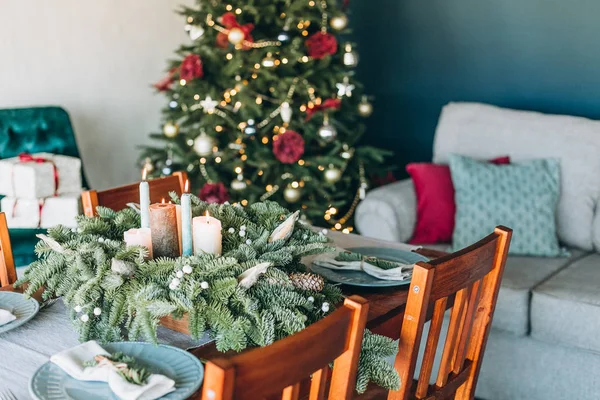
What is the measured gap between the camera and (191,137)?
346 centimetres

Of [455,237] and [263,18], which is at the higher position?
[263,18]

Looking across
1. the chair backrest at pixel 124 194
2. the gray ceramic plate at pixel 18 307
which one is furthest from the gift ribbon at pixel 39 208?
the gray ceramic plate at pixel 18 307

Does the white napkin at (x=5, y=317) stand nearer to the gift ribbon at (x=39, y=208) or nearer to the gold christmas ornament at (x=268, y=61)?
the gift ribbon at (x=39, y=208)

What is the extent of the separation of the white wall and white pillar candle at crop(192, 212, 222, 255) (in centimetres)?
225

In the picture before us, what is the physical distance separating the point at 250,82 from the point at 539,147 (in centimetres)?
141

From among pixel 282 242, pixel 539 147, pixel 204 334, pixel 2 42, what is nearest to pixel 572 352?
pixel 539 147

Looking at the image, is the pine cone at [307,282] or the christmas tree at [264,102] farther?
the christmas tree at [264,102]

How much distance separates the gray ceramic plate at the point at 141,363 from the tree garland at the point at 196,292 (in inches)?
1.3

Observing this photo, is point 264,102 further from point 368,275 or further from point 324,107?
point 368,275

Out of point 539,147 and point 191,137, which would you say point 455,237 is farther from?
point 191,137

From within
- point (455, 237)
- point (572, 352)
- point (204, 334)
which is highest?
point (204, 334)

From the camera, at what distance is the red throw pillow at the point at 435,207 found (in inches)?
119

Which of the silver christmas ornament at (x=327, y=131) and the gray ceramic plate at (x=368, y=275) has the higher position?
the silver christmas ornament at (x=327, y=131)

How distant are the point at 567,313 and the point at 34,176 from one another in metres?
2.17
